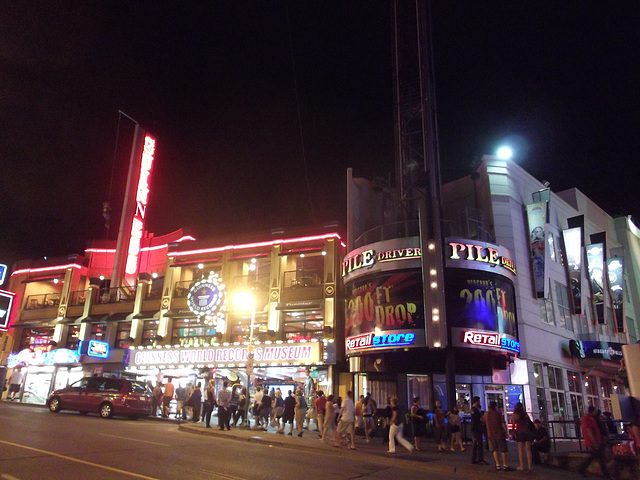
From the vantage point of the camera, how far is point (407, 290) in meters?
21.9

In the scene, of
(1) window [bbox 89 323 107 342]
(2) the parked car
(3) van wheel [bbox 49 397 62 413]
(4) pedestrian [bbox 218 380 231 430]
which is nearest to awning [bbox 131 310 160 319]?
(1) window [bbox 89 323 107 342]

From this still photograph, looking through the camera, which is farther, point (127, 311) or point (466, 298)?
point (127, 311)

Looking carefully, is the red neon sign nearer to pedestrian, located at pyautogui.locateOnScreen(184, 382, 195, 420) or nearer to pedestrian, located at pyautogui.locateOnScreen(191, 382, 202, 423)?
pedestrian, located at pyautogui.locateOnScreen(184, 382, 195, 420)

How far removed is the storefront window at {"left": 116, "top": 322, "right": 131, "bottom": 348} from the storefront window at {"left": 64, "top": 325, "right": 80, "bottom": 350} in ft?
12.9

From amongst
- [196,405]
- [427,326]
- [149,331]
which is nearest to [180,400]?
[196,405]

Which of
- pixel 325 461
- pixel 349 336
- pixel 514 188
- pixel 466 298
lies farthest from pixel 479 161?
pixel 325 461

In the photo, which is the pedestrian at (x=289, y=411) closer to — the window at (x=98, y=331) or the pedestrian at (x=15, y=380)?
the window at (x=98, y=331)

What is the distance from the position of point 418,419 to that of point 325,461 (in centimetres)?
573

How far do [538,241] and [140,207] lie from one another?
90.2 feet

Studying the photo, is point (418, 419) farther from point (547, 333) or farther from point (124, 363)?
point (124, 363)

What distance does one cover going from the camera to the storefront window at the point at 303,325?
28.2 m

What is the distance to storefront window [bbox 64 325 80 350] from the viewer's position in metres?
35.6

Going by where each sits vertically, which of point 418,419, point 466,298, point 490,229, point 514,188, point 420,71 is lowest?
point 418,419

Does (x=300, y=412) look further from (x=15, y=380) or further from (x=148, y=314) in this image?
(x=15, y=380)
